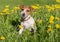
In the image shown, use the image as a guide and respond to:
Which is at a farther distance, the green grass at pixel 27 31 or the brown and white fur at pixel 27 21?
the brown and white fur at pixel 27 21

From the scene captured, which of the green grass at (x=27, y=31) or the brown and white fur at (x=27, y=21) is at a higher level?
the brown and white fur at (x=27, y=21)

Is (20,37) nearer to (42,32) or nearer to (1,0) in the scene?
(42,32)

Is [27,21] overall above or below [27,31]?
above

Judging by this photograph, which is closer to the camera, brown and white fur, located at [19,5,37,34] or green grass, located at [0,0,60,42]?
green grass, located at [0,0,60,42]

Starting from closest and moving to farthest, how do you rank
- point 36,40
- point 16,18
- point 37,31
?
point 36,40
point 37,31
point 16,18

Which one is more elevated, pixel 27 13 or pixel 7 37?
pixel 27 13

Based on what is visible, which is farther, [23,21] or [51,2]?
→ [51,2]

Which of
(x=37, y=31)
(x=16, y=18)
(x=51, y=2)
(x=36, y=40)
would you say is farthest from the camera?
(x=51, y=2)

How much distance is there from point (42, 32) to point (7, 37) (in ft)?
2.41

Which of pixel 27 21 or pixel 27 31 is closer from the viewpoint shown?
pixel 27 31

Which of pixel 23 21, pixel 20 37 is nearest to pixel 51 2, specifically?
pixel 23 21

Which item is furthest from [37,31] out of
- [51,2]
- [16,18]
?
[51,2]

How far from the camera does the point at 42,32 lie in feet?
18.8

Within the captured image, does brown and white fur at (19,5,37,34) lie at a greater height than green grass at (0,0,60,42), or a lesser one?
greater
